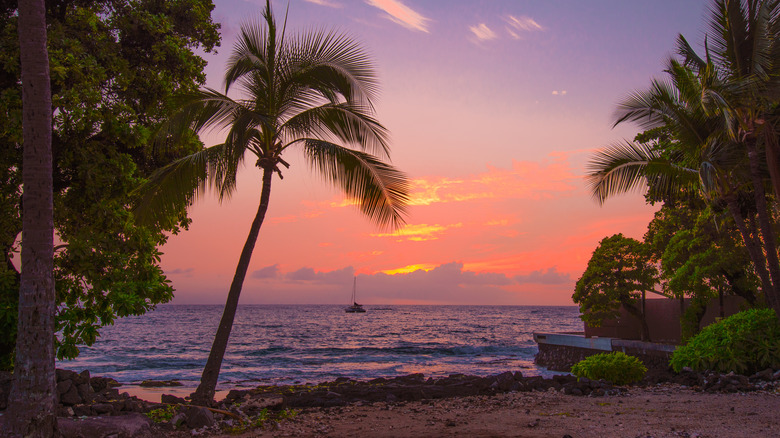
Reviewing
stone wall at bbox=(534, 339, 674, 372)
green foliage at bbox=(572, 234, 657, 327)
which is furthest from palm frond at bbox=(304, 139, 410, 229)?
green foliage at bbox=(572, 234, 657, 327)

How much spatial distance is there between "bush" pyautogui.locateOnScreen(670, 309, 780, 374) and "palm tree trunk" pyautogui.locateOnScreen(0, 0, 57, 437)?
1425 centimetres

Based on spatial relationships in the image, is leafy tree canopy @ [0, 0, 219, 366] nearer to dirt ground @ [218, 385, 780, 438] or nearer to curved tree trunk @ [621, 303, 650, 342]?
dirt ground @ [218, 385, 780, 438]

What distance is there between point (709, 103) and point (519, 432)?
8861mm

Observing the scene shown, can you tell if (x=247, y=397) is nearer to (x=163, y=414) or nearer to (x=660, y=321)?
(x=163, y=414)

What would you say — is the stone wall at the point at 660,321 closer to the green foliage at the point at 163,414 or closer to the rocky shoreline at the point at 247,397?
the rocky shoreline at the point at 247,397

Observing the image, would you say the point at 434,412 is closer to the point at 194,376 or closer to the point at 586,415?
the point at 586,415

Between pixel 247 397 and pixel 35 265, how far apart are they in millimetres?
4867

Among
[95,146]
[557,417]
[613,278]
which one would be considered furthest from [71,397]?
[613,278]

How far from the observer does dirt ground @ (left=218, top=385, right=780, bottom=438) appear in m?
7.10

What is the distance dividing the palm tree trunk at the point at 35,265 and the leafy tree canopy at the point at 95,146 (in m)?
1.37

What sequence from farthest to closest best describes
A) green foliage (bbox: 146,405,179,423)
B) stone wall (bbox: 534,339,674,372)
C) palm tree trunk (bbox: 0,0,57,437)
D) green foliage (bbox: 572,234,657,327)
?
green foliage (bbox: 572,234,657,327), stone wall (bbox: 534,339,674,372), green foliage (bbox: 146,405,179,423), palm tree trunk (bbox: 0,0,57,437)

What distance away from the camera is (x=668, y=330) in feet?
88.5

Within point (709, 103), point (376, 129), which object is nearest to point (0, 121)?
point (376, 129)

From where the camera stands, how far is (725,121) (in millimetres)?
12180
